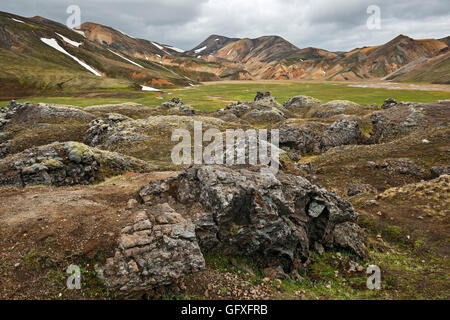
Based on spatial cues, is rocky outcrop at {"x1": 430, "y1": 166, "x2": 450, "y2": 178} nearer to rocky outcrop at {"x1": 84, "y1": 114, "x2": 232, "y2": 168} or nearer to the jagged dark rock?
the jagged dark rock

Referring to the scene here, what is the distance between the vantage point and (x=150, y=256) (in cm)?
1273

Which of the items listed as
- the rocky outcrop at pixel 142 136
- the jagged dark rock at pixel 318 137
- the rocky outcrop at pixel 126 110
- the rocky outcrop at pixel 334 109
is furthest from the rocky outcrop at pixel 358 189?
the rocky outcrop at pixel 126 110

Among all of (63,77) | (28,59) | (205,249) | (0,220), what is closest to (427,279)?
(205,249)

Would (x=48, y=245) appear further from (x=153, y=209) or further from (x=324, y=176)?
(x=324, y=176)

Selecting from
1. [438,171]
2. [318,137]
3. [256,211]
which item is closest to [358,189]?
[438,171]

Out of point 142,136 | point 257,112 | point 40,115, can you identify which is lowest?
point 142,136

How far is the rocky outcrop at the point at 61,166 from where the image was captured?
2625cm

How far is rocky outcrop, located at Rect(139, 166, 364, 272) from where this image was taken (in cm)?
1585

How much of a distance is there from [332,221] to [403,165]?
1995 centimetres

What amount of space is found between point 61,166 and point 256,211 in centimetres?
2333

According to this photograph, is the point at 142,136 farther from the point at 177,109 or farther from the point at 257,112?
the point at 257,112

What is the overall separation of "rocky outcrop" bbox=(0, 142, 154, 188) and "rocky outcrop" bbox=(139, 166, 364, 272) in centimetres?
1399

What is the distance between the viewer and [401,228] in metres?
20.8
